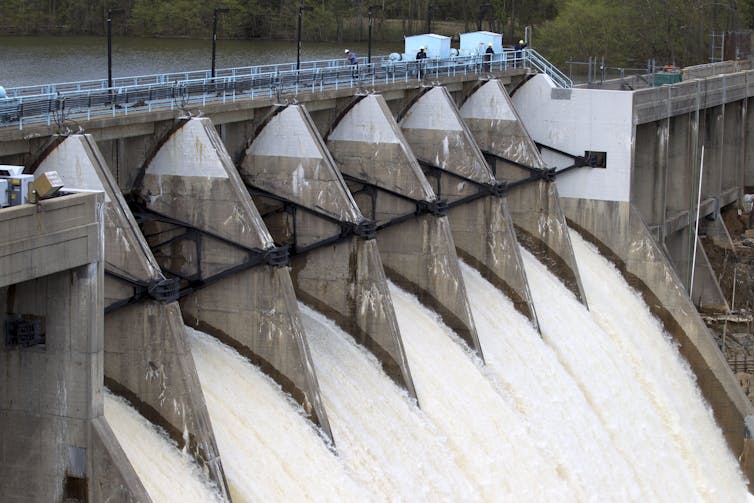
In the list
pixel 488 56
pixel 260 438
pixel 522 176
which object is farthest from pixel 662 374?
pixel 260 438

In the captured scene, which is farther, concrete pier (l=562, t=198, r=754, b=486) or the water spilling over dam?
concrete pier (l=562, t=198, r=754, b=486)

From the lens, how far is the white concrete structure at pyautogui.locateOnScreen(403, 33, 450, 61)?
43.7 metres

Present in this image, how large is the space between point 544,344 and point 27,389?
60.4 feet

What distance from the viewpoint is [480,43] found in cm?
4562

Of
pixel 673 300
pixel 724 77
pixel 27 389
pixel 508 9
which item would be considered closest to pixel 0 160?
pixel 27 389

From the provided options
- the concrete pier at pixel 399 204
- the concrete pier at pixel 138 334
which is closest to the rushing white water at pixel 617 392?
the concrete pier at pixel 399 204

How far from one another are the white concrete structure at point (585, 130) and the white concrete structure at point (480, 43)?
273 centimetres

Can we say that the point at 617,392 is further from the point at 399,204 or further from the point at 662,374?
the point at 399,204

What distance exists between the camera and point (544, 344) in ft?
118

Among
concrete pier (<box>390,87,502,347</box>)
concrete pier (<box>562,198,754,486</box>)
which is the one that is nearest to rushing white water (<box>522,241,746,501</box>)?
concrete pier (<box>562,198,754,486</box>)

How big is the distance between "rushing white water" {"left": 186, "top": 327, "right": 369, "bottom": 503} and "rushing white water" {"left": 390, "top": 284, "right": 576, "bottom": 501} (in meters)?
4.36

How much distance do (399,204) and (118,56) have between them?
77.9 ft

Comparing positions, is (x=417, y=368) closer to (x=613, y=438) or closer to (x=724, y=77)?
(x=613, y=438)

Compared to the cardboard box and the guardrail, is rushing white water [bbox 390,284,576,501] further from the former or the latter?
the cardboard box
